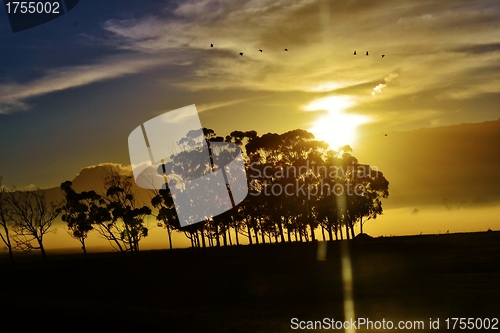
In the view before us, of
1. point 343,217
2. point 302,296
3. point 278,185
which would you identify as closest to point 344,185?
point 343,217

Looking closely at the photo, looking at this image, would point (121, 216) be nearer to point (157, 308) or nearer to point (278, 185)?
point (278, 185)

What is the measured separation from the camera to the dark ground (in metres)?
23.2

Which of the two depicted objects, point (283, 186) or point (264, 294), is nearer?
point (264, 294)

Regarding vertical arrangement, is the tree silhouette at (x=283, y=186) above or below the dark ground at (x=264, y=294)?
above

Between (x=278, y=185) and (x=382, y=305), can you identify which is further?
(x=278, y=185)

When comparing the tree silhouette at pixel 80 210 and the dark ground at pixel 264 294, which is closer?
the dark ground at pixel 264 294

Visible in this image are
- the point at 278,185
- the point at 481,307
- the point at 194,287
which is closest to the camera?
the point at 481,307

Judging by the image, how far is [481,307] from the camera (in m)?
22.2

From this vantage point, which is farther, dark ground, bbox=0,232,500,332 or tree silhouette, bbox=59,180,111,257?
tree silhouette, bbox=59,180,111,257

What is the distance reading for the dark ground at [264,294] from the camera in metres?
23.2

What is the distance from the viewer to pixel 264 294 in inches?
1227

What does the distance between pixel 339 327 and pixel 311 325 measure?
1.13m

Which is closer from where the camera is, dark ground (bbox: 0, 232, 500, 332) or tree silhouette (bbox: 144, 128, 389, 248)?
dark ground (bbox: 0, 232, 500, 332)

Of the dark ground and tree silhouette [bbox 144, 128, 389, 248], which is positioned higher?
tree silhouette [bbox 144, 128, 389, 248]
